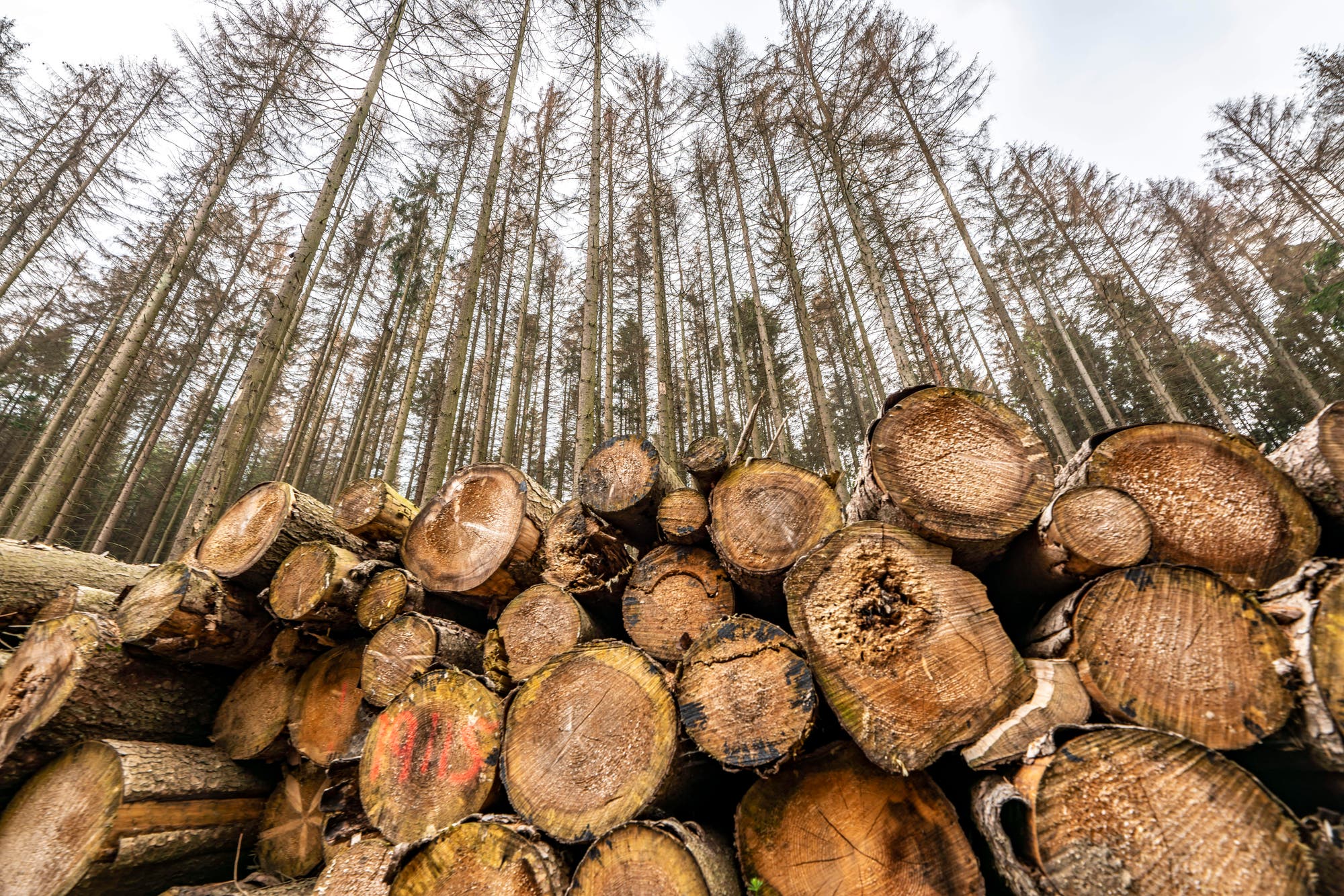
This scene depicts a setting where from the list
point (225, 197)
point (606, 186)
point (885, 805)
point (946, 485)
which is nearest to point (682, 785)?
point (885, 805)

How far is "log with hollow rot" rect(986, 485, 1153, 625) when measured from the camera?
4.48ft

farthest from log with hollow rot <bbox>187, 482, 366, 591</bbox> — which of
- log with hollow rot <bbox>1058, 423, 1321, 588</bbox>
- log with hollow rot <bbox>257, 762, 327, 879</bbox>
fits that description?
log with hollow rot <bbox>1058, 423, 1321, 588</bbox>

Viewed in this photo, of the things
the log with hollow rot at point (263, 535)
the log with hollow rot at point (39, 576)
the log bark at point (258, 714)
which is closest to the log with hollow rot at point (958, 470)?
the log with hollow rot at point (263, 535)

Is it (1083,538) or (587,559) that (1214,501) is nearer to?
(1083,538)

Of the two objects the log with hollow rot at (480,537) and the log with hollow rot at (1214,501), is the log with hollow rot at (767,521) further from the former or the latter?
the log with hollow rot at (480,537)

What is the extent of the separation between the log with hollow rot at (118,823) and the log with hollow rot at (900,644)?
2.72 meters

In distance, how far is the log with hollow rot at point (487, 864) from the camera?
1.37 m

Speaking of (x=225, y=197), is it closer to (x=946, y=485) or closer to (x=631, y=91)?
(x=631, y=91)

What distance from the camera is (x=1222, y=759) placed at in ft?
3.34

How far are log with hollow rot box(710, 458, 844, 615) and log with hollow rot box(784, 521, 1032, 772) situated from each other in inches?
11.4

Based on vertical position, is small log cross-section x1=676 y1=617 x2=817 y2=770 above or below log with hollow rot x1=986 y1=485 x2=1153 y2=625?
below

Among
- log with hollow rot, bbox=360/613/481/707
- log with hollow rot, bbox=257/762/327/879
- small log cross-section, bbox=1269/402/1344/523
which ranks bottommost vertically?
log with hollow rot, bbox=257/762/327/879

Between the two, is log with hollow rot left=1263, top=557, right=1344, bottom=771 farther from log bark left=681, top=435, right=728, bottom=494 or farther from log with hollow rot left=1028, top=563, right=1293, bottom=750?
log bark left=681, top=435, right=728, bottom=494

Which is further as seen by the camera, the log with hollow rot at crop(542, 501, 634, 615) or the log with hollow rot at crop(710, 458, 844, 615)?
the log with hollow rot at crop(542, 501, 634, 615)
